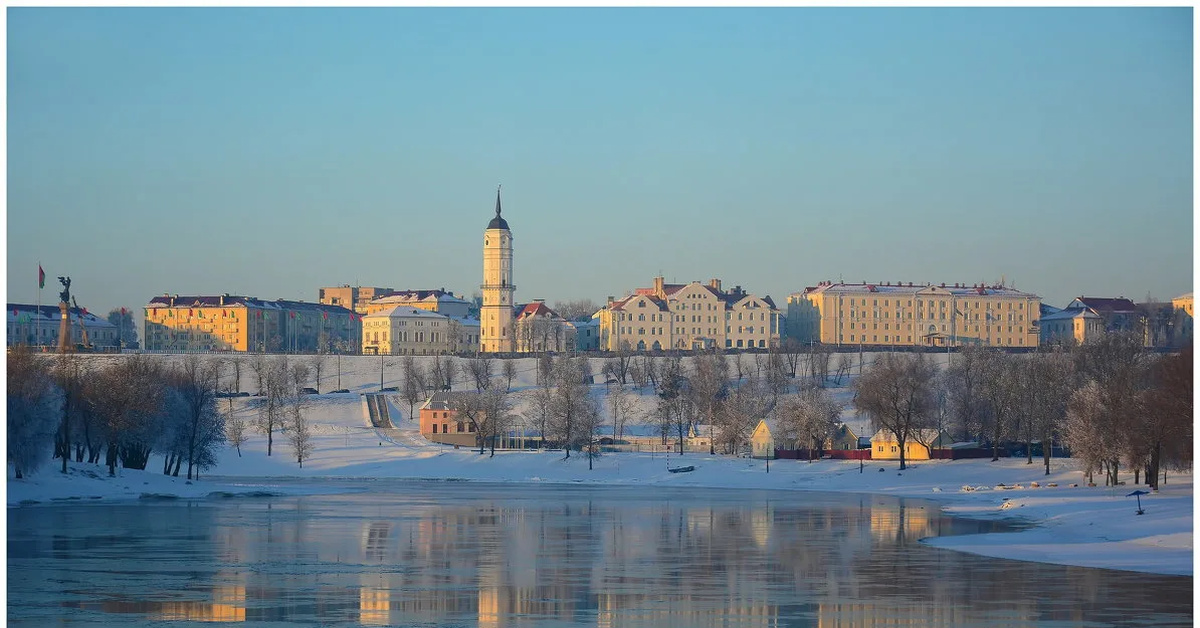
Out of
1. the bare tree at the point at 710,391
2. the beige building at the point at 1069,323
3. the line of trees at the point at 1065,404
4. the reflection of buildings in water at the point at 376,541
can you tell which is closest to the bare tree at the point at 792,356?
the bare tree at the point at 710,391

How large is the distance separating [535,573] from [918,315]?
148768 millimetres

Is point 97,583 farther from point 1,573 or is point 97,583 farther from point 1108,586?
point 1108,586

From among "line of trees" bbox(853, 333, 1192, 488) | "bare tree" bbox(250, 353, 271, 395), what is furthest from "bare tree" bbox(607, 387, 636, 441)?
"bare tree" bbox(250, 353, 271, 395)

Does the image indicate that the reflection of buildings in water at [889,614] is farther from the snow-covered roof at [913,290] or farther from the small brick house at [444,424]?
the snow-covered roof at [913,290]

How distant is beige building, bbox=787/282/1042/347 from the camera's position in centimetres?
17525

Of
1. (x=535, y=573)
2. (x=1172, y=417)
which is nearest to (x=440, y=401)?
(x=1172, y=417)

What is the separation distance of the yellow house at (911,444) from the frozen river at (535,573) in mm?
31086

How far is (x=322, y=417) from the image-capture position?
373ft

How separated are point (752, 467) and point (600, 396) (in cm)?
4634

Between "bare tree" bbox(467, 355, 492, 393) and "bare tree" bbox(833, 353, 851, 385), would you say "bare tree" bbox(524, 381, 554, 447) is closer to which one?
"bare tree" bbox(467, 355, 492, 393)

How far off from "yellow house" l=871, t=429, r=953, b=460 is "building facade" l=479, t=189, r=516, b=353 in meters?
91.2

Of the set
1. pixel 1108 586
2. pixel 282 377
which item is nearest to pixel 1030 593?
pixel 1108 586

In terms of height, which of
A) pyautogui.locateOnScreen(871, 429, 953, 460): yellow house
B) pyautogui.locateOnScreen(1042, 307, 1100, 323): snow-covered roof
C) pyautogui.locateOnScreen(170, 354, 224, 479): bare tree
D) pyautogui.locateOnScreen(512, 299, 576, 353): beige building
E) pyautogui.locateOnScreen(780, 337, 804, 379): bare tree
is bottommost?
pyautogui.locateOnScreen(871, 429, 953, 460): yellow house

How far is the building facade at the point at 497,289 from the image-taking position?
565 feet
